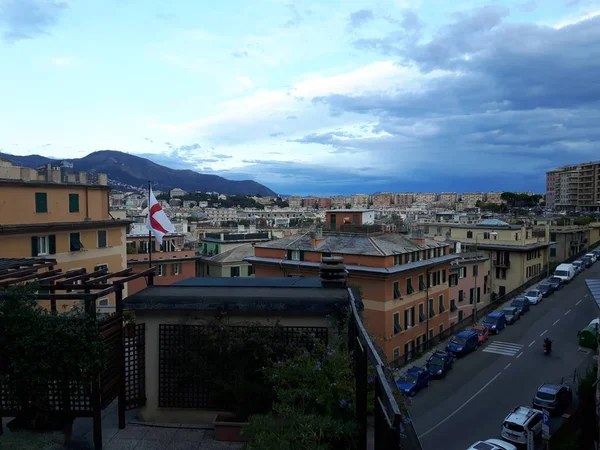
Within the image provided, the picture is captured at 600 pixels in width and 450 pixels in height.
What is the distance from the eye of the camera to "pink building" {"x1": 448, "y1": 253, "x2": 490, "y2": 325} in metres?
39.1

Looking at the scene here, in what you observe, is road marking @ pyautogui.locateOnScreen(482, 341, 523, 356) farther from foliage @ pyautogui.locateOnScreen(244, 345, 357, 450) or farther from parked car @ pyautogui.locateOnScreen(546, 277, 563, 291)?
foliage @ pyautogui.locateOnScreen(244, 345, 357, 450)

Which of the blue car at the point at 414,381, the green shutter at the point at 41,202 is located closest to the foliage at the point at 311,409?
the blue car at the point at 414,381

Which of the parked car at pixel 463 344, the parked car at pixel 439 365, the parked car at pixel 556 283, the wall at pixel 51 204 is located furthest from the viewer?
the parked car at pixel 556 283

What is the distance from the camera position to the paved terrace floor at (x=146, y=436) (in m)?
5.93

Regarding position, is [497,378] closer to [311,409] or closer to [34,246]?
[311,409]

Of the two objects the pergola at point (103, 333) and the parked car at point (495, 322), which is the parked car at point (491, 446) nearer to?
the pergola at point (103, 333)

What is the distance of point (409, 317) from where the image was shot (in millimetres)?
31266

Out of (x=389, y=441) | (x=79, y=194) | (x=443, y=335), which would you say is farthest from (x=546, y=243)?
(x=389, y=441)

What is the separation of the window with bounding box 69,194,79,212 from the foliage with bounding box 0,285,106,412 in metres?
25.2

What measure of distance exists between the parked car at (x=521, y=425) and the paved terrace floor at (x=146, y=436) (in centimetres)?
1534

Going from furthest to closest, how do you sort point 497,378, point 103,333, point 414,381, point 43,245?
point 497,378, point 43,245, point 414,381, point 103,333

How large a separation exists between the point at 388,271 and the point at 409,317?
4908 mm

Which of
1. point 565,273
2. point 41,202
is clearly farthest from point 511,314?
point 41,202

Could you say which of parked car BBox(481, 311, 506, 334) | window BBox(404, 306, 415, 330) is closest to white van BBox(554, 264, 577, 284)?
parked car BBox(481, 311, 506, 334)
